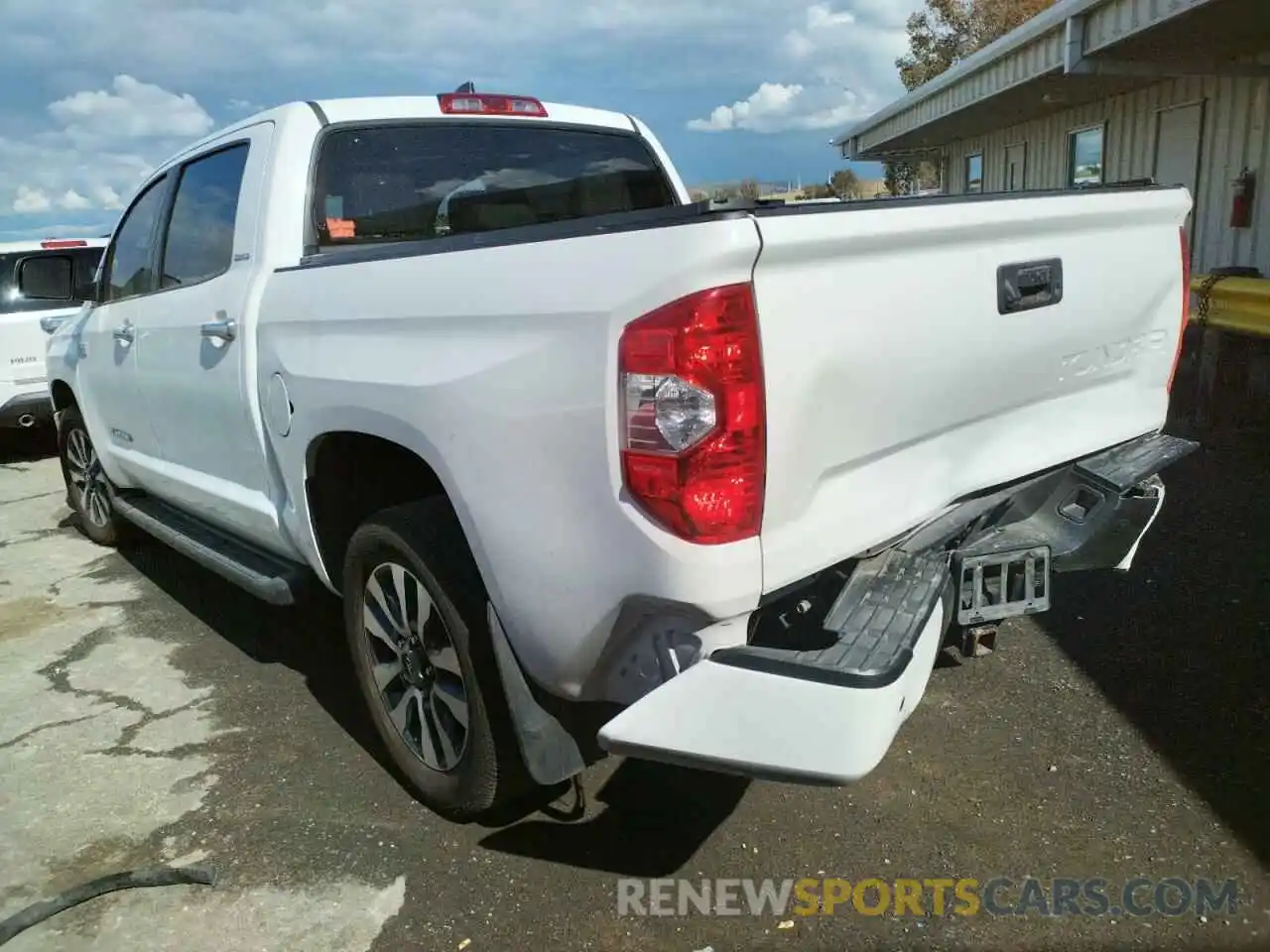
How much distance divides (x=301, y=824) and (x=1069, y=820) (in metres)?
2.22

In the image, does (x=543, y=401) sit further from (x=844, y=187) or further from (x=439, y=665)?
(x=844, y=187)

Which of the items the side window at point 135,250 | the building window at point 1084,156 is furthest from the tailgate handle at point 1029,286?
the building window at point 1084,156

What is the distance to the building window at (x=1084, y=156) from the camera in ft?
41.8

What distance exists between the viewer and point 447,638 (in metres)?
2.72

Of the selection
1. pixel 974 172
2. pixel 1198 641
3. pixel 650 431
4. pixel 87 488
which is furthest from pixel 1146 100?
pixel 650 431

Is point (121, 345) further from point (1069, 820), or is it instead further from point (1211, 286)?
point (1211, 286)

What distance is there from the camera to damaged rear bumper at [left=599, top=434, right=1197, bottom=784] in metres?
1.93

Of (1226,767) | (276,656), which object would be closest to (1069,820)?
(1226,767)

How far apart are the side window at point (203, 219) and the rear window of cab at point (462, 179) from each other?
15.4 inches

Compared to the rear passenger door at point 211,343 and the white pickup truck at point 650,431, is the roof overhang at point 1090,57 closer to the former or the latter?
the white pickup truck at point 650,431

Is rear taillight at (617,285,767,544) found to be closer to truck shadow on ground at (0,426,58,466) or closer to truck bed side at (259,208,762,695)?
truck bed side at (259,208,762,695)

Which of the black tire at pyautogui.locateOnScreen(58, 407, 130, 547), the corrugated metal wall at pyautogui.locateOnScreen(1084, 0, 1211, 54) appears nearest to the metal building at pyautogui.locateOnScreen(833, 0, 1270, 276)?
the corrugated metal wall at pyautogui.locateOnScreen(1084, 0, 1211, 54)

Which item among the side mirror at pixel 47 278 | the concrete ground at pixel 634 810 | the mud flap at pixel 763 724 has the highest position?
the side mirror at pixel 47 278

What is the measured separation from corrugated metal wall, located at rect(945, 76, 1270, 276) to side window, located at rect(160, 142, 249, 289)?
30.2 feet
